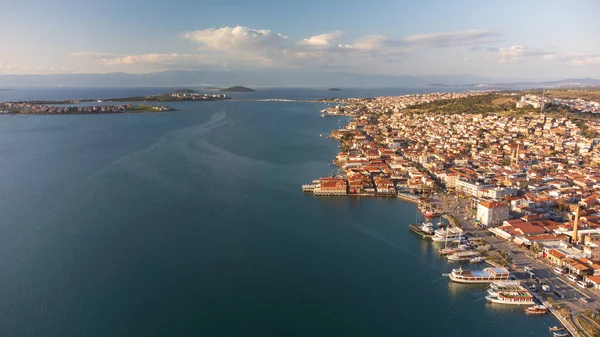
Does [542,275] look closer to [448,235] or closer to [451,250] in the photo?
[451,250]

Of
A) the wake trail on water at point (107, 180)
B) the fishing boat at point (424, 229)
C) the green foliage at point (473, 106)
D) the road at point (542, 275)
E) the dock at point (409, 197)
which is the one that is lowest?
the road at point (542, 275)

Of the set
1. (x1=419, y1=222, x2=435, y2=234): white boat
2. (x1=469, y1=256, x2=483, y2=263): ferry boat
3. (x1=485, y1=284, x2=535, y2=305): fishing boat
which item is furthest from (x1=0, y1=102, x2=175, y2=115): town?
(x1=485, y1=284, x2=535, y2=305): fishing boat

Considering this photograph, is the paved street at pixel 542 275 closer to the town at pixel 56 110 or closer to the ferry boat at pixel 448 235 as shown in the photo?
the ferry boat at pixel 448 235

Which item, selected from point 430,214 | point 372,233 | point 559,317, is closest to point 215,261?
point 372,233

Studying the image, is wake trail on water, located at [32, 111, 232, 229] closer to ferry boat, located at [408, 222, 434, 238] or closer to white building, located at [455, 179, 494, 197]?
ferry boat, located at [408, 222, 434, 238]

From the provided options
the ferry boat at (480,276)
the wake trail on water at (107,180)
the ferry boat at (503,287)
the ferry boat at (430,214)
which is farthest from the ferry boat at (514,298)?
the wake trail on water at (107,180)

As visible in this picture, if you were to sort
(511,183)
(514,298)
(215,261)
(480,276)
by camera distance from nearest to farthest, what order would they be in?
1. (514,298)
2. (480,276)
3. (215,261)
4. (511,183)
